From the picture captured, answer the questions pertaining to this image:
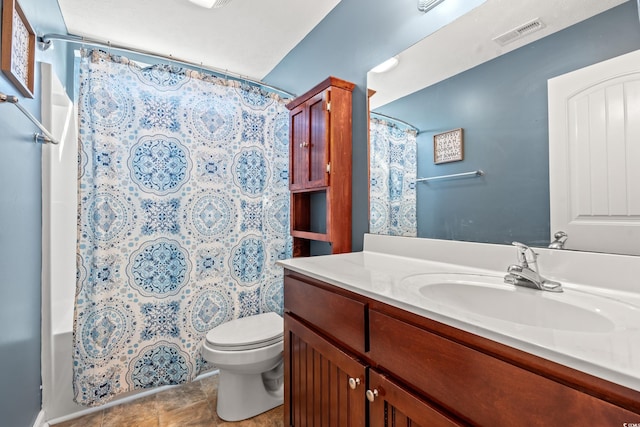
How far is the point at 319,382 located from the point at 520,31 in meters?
1.36

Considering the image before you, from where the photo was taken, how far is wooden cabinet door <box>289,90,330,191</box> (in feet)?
5.07

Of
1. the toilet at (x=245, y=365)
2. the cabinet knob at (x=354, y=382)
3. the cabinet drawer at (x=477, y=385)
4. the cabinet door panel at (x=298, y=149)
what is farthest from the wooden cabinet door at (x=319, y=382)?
the cabinet door panel at (x=298, y=149)

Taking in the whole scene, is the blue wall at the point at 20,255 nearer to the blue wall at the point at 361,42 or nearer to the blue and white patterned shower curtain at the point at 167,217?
the blue and white patterned shower curtain at the point at 167,217

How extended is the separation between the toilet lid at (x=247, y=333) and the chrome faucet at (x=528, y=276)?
3.83ft

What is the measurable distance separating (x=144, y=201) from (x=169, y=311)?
654mm

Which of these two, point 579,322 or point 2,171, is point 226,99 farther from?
point 579,322

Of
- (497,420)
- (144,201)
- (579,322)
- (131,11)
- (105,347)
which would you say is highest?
(131,11)

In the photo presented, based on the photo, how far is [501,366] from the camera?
1.68ft

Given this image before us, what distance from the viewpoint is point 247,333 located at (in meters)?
1.58

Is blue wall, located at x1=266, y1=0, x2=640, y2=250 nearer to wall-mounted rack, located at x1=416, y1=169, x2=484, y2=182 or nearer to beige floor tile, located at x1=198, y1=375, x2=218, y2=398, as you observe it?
wall-mounted rack, located at x1=416, y1=169, x2=484, y2=182

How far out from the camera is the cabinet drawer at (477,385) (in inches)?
16.8

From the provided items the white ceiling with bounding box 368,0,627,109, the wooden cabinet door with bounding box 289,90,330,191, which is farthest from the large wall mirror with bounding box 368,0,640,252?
the wooden cabinet door with bounding box 289,90,330,191

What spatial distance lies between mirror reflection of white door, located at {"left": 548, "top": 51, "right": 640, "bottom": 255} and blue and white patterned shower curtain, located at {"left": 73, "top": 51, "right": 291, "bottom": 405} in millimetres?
1531

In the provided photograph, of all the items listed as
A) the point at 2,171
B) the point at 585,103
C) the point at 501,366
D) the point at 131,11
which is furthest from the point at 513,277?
the point at 131,11
